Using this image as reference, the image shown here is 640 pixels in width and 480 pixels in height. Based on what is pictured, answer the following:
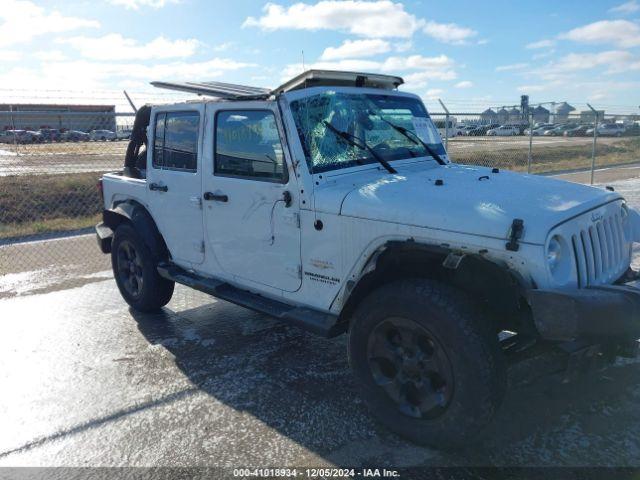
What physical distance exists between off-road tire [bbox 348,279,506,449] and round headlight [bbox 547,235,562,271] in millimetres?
458

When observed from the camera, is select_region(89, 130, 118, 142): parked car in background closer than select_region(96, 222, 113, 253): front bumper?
No

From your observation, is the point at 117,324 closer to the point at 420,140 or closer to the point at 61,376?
the point at 61,376

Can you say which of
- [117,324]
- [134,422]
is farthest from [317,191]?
[117,324]

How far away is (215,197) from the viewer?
4270mm

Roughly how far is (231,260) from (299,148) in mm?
1149

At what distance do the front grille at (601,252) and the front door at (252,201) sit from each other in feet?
5.65

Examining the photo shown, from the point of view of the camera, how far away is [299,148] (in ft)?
12.1

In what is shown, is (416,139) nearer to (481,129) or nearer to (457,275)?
(457,275)

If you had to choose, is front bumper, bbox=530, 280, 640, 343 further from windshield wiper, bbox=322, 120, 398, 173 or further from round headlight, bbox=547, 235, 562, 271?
windshield wiper, bbox=322, 120, 398, 173

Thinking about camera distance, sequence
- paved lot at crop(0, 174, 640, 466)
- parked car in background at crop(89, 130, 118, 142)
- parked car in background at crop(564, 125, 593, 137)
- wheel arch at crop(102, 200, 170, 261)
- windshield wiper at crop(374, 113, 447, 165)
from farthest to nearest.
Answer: parked car in background at crop(564, 125, 593, 137) → parked car in background at crop(89, 130, 118, 142) → wheel arch at crop(102, 200, 170, 261) → windshield wiper at crop(374, 113, 447, 165) → paved lot at crop(0, 174, 640, 466)

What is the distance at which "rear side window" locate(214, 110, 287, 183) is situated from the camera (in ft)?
12.7

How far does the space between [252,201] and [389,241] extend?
122 centimetres

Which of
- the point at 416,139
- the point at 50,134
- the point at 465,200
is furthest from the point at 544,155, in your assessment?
the point at 465,200

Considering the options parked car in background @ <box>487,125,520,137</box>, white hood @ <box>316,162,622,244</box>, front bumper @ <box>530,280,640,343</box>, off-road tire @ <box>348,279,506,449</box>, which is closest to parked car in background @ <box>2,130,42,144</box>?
white hood @ <box>316,162,622,244</box>
